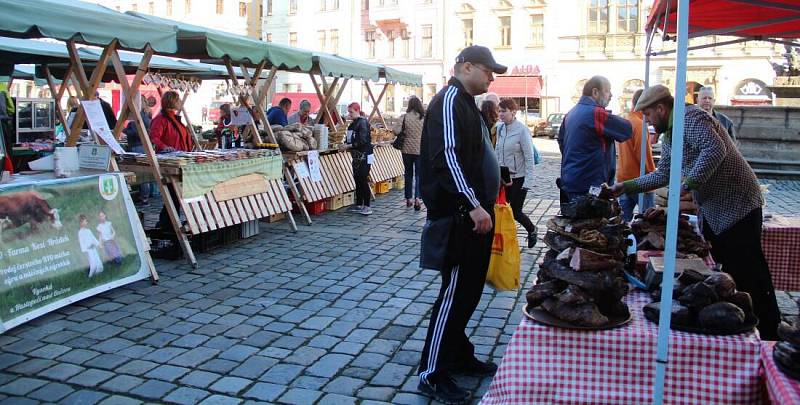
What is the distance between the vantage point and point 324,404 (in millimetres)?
3867

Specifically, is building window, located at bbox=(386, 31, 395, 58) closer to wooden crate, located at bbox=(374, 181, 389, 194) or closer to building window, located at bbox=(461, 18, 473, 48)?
building window, located at bbox=(461, 18, 473, 48)

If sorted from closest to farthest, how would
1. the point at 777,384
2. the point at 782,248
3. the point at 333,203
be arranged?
the point at 777,384 < the point at 782,248 < the point at 333,203

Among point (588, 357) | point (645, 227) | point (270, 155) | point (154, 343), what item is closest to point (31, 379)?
point (154, 343)

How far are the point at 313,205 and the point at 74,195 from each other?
495cm

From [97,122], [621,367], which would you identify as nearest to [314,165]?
[97,122]

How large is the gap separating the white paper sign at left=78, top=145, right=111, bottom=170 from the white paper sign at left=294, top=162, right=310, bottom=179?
3.60 metres

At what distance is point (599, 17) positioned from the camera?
39.8m

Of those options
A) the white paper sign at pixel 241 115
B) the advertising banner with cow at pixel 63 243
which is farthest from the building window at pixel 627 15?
the advertising banner with cow at pixel 63 243

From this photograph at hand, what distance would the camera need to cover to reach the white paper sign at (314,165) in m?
10.2

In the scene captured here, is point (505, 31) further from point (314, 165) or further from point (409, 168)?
point (314, 165)

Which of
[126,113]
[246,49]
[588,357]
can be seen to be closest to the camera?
[588,357]

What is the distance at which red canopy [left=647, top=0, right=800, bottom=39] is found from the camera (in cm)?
513

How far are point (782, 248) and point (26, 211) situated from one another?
5.76m

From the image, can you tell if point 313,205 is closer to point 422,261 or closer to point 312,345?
point 312,345
